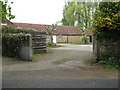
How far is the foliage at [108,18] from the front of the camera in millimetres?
5582

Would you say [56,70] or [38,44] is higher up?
[38,44]

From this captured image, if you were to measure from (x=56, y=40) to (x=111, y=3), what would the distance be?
1097 inches

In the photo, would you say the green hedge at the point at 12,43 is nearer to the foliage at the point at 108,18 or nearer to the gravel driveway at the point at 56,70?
the gravel driveway at the point at 56,70

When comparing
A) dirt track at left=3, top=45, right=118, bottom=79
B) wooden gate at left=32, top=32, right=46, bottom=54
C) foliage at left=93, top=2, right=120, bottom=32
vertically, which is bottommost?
dirt track at left=3, top=45, right=118, bottom=79

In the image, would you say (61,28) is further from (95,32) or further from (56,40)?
(95,32)

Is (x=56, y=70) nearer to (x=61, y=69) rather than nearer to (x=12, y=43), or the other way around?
(x=61, y=69)

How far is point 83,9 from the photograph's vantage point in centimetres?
3716

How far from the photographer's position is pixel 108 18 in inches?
216

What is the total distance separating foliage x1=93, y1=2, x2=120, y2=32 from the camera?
18.3 ft

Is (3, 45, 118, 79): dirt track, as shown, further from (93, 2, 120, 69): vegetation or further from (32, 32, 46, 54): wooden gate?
(32, 32, 46, 54): wooden gate

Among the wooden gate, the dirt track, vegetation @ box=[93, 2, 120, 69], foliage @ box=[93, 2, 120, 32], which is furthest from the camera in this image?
the wooden gate

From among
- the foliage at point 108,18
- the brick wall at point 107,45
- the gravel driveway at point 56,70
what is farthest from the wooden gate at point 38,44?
the foliage at point 108,18

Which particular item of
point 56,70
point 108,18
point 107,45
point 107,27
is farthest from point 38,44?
point 108,18

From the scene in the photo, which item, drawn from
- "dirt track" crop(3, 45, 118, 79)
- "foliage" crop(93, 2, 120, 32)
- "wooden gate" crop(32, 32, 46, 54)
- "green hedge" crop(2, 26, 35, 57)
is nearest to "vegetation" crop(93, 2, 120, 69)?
"foliage" crop(93, 2, 120, 32)
